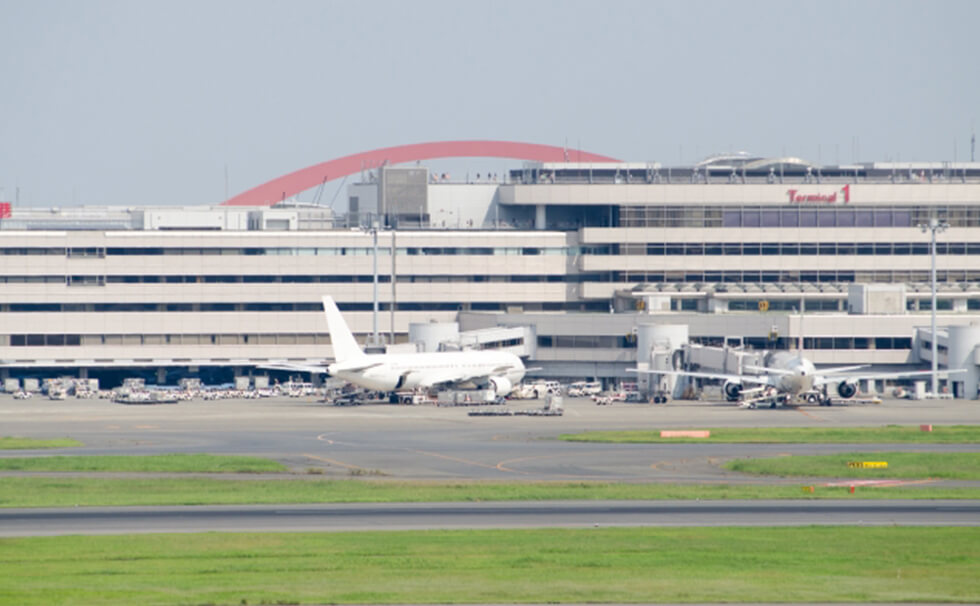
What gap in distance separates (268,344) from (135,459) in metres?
80.7

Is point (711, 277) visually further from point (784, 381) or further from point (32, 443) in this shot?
point (32, 443)

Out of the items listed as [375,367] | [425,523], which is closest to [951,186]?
[375,367]

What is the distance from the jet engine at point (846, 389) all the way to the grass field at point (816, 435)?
24405 mm

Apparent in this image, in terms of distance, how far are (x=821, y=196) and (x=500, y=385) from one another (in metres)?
54.9

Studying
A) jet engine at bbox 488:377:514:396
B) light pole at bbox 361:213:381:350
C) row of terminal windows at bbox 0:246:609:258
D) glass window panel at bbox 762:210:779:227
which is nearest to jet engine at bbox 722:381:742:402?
jet engine at bbox 488:377:514:396

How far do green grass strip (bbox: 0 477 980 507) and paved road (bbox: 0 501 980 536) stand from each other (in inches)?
68.9

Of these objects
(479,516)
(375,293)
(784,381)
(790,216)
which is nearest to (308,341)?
(375,293)

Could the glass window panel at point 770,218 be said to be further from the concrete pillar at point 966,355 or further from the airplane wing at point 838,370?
the concrete pillar at point 966,355

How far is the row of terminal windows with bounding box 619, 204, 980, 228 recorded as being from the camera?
545 feet

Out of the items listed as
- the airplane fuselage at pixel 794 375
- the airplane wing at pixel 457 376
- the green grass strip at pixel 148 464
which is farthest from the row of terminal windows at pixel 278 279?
the green grass strip at pixel 148 464

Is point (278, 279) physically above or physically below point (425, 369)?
above

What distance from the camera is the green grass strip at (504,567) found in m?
41.8

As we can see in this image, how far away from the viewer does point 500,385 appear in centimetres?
12938

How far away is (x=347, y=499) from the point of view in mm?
63750
